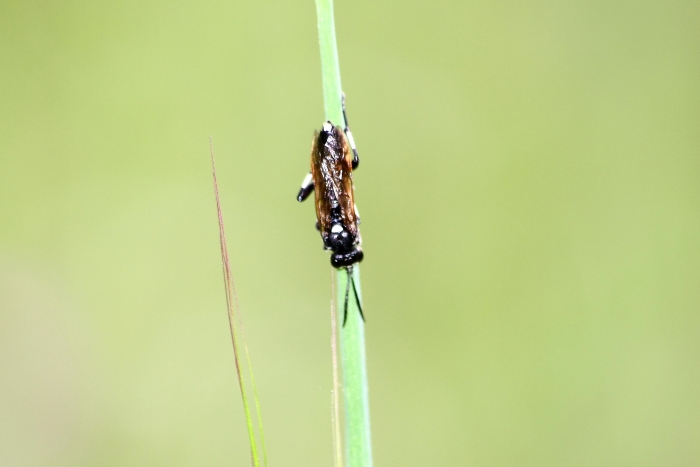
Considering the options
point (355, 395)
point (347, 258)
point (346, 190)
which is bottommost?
point (355, 395)

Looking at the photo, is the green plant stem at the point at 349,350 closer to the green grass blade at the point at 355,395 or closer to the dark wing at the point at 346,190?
the green grass blade at the point at 355,395

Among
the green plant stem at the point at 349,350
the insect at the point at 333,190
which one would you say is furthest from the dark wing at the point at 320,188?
the green plant stem at the point at 349,350

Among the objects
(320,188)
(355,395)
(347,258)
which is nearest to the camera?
(355,395)

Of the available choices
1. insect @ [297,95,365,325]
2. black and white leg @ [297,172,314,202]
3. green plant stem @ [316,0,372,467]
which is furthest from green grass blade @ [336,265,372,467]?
black and white leg @ [297,172,314,202]

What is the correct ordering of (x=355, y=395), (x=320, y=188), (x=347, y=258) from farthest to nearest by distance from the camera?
(x=320, y=188)
(x=347, y=258)
(x=355, y=395)

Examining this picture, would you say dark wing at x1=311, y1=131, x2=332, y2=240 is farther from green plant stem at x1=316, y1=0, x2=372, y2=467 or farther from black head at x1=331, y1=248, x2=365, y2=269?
green plant stem at x1=316, y1=0, x2=372, y2=467

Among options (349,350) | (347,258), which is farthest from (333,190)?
(349,350)

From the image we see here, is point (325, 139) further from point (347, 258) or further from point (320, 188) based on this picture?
point (347, 258)
